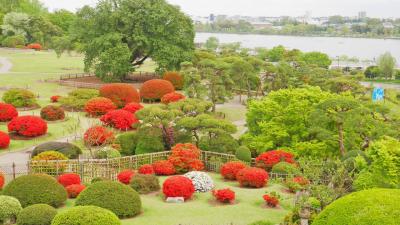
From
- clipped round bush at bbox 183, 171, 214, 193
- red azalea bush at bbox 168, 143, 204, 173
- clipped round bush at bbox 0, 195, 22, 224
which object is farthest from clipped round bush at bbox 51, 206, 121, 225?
red azalea bush at bbox 168, 143, 204, 173

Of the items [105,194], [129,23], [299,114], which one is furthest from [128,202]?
[129,23]

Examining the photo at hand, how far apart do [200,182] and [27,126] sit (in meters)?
14.9

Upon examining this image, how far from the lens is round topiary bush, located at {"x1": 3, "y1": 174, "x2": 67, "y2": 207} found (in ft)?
70.3

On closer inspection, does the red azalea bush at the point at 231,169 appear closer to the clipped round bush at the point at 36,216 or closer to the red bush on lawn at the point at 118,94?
the clipped round bush at the point at 36,216

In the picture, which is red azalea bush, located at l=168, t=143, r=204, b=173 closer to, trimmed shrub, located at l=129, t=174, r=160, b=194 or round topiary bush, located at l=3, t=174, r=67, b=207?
trimmed shrub, located at l=129, t=174, r=160, b=194

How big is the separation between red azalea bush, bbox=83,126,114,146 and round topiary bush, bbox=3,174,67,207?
375 inches

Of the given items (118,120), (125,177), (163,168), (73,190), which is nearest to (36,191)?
(73,190)

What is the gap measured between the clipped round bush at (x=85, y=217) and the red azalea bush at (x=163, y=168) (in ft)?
34.6

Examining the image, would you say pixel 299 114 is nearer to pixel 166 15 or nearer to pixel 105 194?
pixel 105 194

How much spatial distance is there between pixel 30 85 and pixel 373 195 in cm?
4830

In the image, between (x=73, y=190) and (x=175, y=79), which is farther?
(x=175, y=79)

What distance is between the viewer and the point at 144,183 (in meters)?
24.5

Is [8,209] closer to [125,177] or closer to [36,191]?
[36,191]

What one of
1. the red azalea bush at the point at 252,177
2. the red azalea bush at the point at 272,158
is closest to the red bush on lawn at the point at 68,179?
the red azalea bush at the point at 252,177
